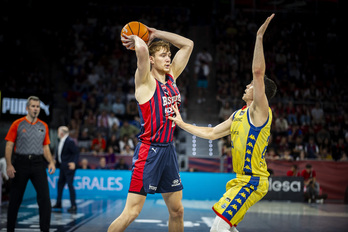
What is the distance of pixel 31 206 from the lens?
37.3 ft

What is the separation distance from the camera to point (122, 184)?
14.3 metres

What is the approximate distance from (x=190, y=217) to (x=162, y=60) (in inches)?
222

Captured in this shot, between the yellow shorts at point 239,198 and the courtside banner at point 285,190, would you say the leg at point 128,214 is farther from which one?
the courtside banner at point 285,190

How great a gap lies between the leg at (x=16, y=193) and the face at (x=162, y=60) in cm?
323

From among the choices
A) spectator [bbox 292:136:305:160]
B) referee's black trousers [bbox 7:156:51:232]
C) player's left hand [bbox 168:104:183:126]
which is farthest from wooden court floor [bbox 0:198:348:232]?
player's left hand [bbox 168:104:183:126]

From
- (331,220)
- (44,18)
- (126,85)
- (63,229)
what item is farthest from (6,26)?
(331,220)

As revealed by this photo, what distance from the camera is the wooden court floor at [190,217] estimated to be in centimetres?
834

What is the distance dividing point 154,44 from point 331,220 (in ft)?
22.1

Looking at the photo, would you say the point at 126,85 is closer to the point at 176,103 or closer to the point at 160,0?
the point at 160,0

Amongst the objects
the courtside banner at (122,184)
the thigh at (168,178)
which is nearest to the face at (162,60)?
the thigh at (168,178)

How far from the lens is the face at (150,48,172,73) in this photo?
4969 mm

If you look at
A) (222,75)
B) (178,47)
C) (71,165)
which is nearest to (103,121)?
(71,165)

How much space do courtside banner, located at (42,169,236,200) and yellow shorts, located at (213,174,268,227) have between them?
9710 mm

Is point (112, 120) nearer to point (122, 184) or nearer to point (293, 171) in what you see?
point (122, 184)
